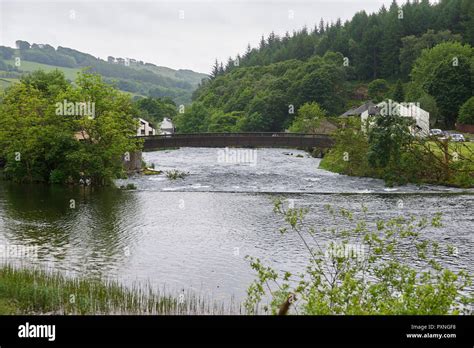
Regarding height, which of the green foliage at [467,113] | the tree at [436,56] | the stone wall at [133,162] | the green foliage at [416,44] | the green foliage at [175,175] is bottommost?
the green foliage at [175,175]

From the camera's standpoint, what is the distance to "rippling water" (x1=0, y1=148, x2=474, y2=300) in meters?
30.6

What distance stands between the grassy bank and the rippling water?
9.12ft

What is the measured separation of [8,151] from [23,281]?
52650 millimetres

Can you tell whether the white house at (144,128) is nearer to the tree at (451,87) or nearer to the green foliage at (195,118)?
the green foliage at (195,118)

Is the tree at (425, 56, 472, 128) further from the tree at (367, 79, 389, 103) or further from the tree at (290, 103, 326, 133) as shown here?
the tree at (367, 79, 389, 103)

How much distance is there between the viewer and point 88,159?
213 feet

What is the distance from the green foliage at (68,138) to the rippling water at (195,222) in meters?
4.09

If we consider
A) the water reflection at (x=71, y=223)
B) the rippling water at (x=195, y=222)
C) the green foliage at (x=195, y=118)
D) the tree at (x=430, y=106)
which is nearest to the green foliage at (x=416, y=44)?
the tree at (x=430, y=106)

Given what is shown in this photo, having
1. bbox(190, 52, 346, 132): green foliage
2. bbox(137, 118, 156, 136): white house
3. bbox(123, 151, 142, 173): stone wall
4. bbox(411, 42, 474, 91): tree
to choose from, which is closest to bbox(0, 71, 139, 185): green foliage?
bbox(123, 151, 142, 173): stone wall

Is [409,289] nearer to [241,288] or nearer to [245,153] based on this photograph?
[241,288]

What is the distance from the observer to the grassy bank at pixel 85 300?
2170cm

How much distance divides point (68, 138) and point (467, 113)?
7728 centimetres
